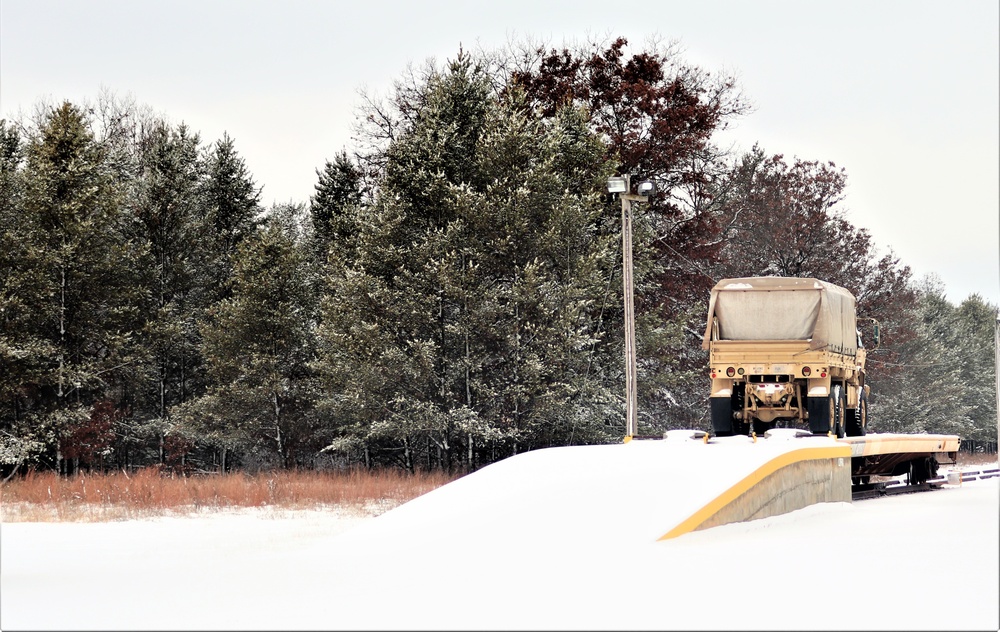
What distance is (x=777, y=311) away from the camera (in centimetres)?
2433

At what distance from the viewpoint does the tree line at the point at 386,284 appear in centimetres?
3161

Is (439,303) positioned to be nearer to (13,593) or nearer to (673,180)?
(673,180)

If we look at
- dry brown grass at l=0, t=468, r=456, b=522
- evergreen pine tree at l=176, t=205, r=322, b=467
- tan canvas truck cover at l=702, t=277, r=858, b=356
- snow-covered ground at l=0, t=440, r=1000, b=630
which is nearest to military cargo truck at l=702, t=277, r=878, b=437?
tan canvas truck cover at l=702, t=277, r=858, b=356

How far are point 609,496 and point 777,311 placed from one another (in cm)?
1326

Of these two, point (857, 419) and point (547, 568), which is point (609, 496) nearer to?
point (547, 568)

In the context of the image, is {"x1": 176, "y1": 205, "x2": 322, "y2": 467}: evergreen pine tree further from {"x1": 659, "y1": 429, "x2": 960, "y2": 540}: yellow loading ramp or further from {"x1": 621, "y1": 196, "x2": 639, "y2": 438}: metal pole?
{"x1": 659, "y1": 429, "x2": 960, "y2": 540}: yellow loading ramp

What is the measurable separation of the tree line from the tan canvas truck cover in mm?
6382

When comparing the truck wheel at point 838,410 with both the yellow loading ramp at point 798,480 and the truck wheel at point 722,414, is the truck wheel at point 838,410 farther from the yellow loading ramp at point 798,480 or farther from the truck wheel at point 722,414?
the yellow loading ramp at point 798,480

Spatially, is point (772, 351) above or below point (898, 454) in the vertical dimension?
above

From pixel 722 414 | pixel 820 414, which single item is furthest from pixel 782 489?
pixel 722 414

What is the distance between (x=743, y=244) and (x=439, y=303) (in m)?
20.9

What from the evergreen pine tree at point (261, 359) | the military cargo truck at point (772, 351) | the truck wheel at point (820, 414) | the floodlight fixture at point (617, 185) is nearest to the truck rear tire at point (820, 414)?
the truck wheel at point (820, 414)

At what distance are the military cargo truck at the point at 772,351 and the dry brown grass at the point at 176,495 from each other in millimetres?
6831

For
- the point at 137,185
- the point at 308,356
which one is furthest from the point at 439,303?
the point at 137,185
